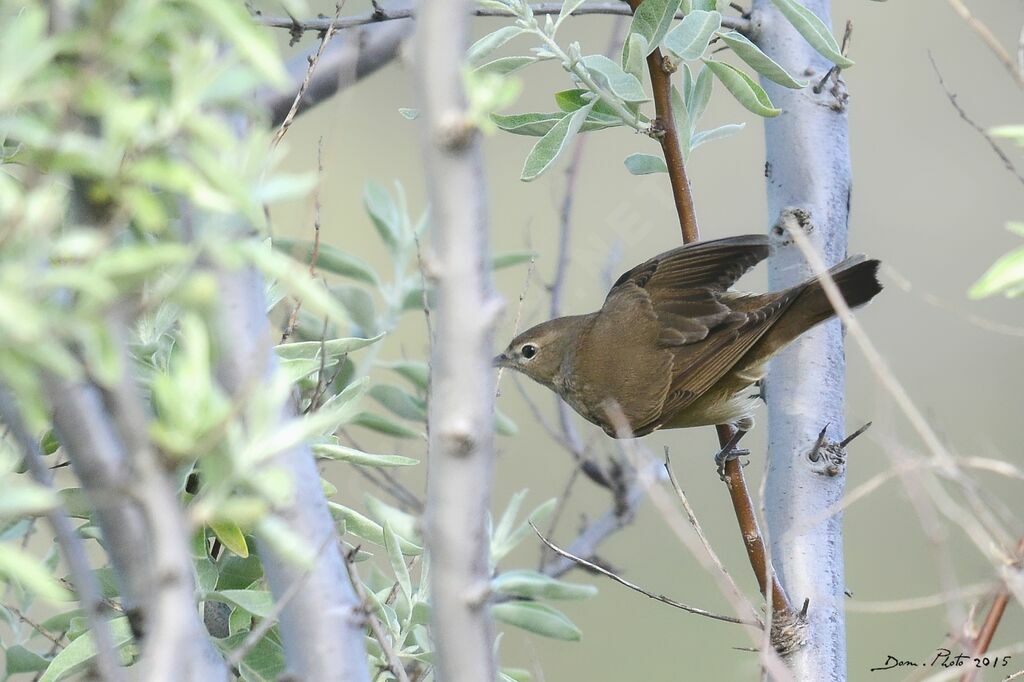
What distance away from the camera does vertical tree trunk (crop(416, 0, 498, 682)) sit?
0.93 metres

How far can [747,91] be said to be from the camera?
2.14 m

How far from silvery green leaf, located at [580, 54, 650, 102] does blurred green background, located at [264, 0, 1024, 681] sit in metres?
2.71

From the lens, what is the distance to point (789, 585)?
2.09m

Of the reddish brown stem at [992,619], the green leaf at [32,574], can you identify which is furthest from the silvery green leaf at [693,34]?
the green leaf at [32,574]

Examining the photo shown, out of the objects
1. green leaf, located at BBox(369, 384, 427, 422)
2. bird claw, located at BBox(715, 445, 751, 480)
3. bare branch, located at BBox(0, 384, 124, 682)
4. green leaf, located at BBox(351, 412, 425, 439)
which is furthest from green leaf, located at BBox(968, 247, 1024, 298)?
green leaf, located at BBox(369, 384, 427, 422)

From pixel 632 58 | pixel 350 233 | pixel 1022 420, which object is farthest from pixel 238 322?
pixel 1022 420

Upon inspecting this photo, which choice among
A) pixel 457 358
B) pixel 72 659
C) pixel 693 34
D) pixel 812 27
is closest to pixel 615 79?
pixel 693 34

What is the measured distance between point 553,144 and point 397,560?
0.89 metres

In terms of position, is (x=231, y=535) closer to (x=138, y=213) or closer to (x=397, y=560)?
(x=397, y=560)

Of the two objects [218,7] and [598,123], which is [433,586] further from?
[598,123]

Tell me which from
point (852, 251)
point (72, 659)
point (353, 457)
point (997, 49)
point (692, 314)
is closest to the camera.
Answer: point (997, 49)

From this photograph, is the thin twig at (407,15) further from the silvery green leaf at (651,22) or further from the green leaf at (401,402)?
the green leaf at (401,402)

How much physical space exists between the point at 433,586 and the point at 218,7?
0.55 metres

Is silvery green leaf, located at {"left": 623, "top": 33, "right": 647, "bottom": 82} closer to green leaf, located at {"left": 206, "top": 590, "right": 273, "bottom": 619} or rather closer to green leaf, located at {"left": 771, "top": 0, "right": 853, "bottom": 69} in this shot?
green leaf, located at {"left": 771, "top": 0, "right": 853, "bottom": 69}
